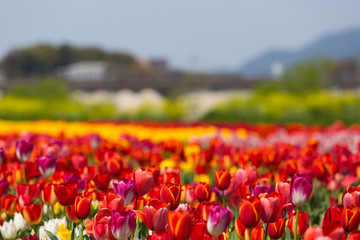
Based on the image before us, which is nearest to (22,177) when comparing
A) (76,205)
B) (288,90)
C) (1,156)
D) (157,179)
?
(1,156)

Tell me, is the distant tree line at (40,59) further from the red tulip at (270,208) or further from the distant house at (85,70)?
the red tulip at (270,208)

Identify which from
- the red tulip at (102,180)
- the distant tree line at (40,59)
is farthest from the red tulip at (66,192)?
the distant tree line at (40,59)

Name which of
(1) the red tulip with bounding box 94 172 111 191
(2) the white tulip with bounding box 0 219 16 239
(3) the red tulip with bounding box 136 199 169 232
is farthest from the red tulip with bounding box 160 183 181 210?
(2) the white tulip with bounding box 0 219 16 239

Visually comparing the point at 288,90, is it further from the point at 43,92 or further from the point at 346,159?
the point at 346,159

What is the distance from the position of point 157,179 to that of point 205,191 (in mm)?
526

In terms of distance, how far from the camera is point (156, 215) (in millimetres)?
1975

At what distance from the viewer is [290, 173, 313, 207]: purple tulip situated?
2100 millimetres

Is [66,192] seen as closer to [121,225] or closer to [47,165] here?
[121,225]

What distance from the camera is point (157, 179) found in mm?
2988

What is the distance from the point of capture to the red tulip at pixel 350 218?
1.91 meters

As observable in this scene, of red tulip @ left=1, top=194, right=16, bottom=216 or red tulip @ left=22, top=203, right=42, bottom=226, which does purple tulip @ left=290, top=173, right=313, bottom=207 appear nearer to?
red tulip @ left=22, top=203, right=42, bottom=226

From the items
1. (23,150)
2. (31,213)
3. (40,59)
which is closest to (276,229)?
(31,213)

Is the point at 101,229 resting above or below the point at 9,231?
above

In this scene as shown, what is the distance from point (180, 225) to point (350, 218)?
662mm
